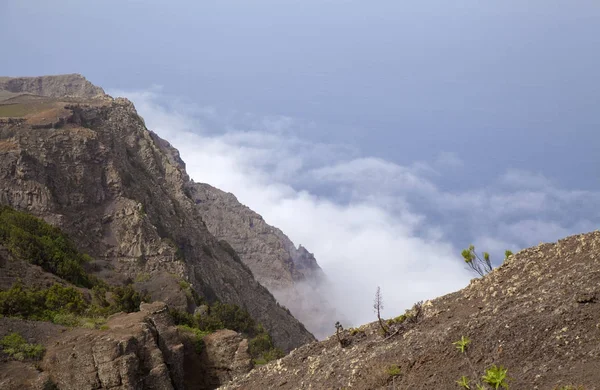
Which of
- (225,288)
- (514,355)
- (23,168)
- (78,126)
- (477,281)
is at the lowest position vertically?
(514,355)

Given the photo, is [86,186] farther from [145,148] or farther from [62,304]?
→ [62,304]

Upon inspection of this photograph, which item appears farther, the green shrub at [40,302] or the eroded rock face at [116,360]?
the green shrub at [40,302]

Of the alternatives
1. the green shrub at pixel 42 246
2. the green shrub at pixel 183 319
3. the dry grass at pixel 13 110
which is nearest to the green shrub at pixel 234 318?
the green shrub at pixel 183 319

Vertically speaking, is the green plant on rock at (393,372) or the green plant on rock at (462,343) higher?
the green plant on rock at (462,343)

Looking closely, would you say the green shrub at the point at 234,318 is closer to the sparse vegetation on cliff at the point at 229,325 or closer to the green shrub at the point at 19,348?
the sparse vegetation on cliff at the point at 229,325

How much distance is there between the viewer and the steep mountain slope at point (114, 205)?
42.1 metres

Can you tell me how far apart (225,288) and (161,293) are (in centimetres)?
1128

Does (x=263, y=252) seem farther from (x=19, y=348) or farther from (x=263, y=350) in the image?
(x=19, y=348)

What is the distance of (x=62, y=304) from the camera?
2634 centimetres

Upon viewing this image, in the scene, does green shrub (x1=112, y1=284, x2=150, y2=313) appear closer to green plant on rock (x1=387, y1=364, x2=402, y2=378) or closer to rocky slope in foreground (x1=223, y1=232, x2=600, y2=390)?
rocky slope in foreground (x1=223, y1=232, x2=600, y2=390)

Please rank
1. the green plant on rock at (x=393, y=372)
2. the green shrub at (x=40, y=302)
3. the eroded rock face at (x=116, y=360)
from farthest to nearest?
the green shrub at (x=40, y=302) → the eroded rock face at (x=116, y=360) → the green plant on rock at (x=393, y=372)

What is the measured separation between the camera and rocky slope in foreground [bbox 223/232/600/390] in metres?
11.3

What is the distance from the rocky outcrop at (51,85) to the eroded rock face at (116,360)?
240ft

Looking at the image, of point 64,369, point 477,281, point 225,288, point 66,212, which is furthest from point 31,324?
point 225,288
